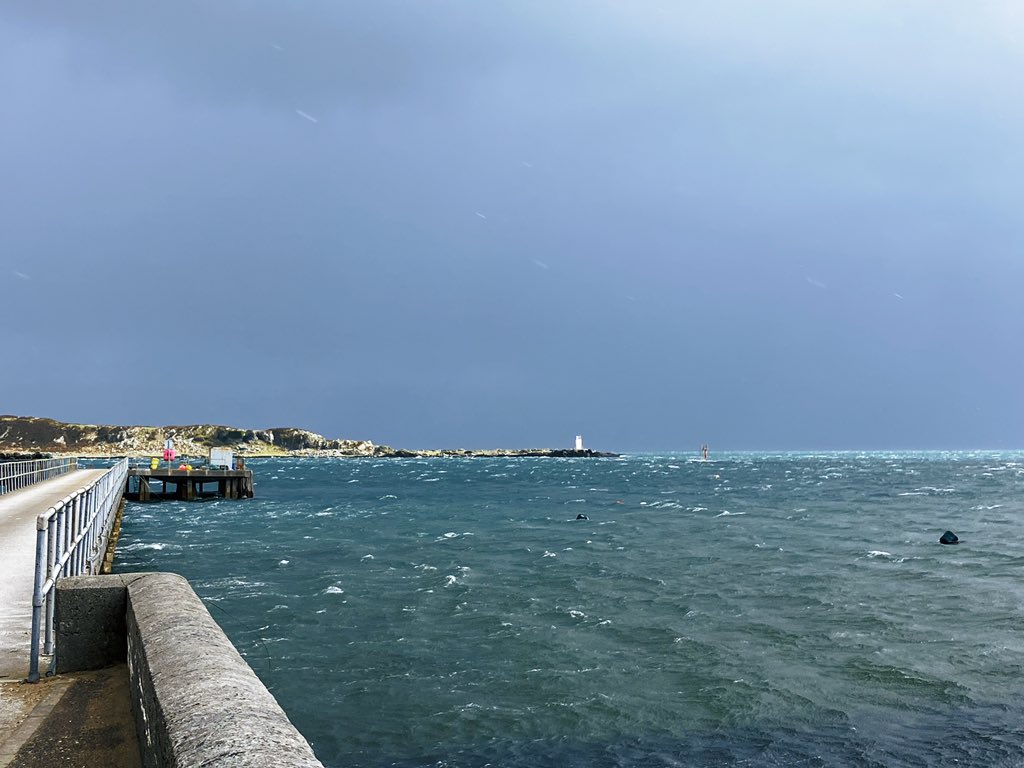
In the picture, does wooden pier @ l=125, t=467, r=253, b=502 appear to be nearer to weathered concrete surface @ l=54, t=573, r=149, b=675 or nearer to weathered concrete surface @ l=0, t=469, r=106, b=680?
weathered concrete surface @ l=0, t=469, r=106, b=680

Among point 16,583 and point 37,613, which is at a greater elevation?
point 37,613

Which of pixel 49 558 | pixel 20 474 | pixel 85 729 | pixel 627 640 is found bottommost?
pixel 627 640

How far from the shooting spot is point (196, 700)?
3.69m

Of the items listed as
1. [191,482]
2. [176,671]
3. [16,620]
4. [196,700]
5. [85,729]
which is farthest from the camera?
[191,482]

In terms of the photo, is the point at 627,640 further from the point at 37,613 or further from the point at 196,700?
the point at 196,700

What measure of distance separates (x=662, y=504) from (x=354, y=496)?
86.1 ft

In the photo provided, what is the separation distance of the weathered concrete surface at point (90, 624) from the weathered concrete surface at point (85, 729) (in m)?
0.27

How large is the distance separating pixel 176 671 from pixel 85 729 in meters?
1.73

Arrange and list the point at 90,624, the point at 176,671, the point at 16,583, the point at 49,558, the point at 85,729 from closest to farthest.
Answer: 1. the point at 176,671
2. the point at 85,729
3. the point at 90,624
4. the point at 49,558
5. the point at 16,583

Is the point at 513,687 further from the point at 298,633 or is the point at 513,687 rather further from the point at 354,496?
the point at 354,496

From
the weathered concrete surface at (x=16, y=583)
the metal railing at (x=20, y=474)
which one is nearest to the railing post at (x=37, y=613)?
the weathered concrete surface at (x=16, y=583)

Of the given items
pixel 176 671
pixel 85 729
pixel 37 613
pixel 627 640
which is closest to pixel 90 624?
pixel 37 613

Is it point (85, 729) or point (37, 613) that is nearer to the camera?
point (85, 729)

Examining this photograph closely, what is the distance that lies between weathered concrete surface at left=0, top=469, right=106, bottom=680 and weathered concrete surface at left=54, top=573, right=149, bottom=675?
0.58 m
